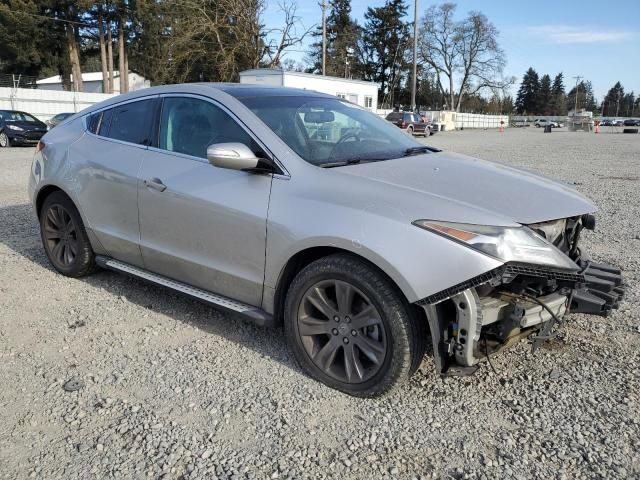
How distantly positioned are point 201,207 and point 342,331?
1247mm

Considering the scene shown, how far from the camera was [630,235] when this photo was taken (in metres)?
6.66

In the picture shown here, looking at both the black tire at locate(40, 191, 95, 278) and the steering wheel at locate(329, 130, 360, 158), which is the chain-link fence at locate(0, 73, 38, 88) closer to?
the black tire at locate(40, 191, 95, 278)

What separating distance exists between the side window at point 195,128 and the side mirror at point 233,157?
0.55ft

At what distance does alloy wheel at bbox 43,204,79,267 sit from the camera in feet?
16.1

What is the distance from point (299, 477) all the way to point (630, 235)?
578 cm

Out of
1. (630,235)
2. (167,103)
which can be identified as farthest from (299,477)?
(630,235)

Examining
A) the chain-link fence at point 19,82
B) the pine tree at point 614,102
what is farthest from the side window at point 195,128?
the pine tree at point 614,102

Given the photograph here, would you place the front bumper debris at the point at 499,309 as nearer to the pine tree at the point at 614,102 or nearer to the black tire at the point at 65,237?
the black tire at the point at 65,237

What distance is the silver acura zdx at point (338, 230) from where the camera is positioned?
275 cm

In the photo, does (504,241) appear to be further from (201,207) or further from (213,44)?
(213,44)

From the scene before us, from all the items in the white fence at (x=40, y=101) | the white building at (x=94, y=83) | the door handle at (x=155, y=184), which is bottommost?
the door handle at (x=155, y=184)

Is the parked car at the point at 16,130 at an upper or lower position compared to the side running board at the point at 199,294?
upper

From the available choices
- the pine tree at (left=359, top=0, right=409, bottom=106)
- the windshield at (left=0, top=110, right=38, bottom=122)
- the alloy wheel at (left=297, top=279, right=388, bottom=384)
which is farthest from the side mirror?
the pine tree at (left=359, top=0, right=409, bottom=106)

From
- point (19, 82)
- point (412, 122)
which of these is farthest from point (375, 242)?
point (19, 82)
